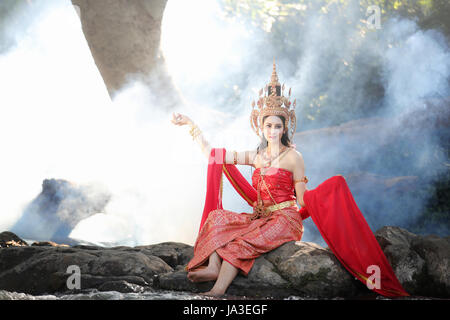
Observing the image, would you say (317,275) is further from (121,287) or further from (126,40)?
(126,40)

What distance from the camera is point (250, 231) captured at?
3508 mm

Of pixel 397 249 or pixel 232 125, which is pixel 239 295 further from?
pixel 232 125

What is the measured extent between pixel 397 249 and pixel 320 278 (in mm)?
809

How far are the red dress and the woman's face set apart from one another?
0.28m

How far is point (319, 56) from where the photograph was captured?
32.8 feet

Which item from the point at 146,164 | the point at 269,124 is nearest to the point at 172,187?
the point at 146,164

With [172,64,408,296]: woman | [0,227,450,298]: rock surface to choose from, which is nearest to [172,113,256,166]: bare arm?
[172,64,408,296]: woman

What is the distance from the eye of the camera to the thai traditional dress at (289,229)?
324cm

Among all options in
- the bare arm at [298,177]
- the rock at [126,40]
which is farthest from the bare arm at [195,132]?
the rock at [126,40]

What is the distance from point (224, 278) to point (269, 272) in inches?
14.3

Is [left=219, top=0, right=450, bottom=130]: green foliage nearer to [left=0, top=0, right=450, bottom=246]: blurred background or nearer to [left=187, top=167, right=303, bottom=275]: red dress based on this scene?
[left=0, top=0, right=450, bottom=246]: blurred background

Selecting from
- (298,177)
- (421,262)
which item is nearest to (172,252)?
(298,177)

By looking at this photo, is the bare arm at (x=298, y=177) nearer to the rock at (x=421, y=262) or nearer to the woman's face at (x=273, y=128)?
the woman's face at (x=273, y=128)

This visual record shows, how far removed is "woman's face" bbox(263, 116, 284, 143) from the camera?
148 inches
